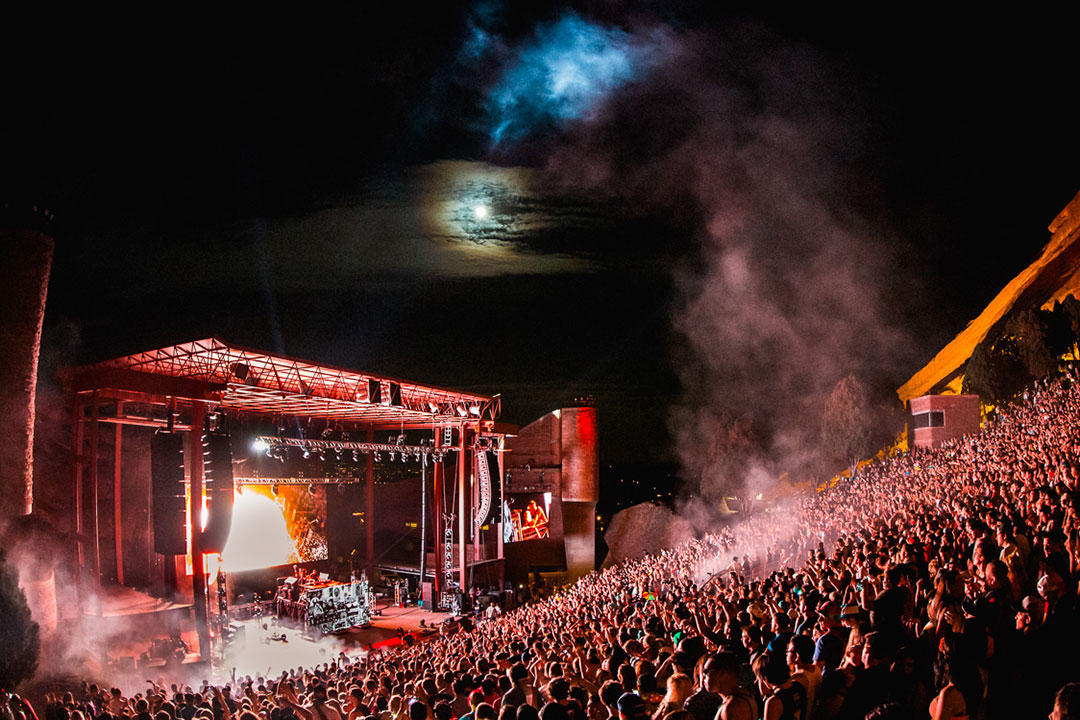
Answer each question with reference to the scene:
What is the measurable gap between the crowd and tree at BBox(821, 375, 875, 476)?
68.5ft

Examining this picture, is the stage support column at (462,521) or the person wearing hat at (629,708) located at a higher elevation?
the person wearing hat at (629,708)

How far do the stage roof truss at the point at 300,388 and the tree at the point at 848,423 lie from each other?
20.2 metres

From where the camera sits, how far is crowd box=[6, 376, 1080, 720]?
2.98m

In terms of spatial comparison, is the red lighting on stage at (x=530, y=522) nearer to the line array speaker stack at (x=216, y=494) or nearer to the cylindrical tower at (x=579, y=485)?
the cylindrical tower at (x=579, y=485)

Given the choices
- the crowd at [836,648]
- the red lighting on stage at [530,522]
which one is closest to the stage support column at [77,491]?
the crowd at [836,648]

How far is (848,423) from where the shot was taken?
108ft

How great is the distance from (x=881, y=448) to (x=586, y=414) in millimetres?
15064

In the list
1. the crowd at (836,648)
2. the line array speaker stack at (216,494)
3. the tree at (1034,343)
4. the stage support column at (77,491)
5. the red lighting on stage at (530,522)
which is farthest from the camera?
the red lighting on stage at (530,522)

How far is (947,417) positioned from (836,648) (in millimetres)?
25395

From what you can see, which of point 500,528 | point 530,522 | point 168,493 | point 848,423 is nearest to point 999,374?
point 848,423

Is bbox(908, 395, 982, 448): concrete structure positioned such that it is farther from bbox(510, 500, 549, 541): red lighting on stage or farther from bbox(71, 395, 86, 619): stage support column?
bbox(71, 395, 86, 619): stage support column

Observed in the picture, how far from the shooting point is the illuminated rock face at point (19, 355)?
11914 millimetres

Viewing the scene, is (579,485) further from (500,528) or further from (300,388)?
(300,388)

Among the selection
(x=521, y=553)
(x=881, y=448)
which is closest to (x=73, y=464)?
(x=521, y=553)
